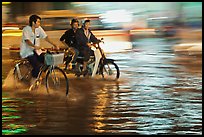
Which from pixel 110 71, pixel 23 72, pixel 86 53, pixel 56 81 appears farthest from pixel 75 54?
pixel 56 81

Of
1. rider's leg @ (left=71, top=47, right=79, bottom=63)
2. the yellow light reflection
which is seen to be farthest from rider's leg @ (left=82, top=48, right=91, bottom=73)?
the yellow light reflection

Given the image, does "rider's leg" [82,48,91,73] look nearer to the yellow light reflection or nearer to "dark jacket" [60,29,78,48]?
"dark jacket" [60,29,78,48]

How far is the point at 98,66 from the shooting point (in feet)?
45.2

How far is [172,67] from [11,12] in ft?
64.0

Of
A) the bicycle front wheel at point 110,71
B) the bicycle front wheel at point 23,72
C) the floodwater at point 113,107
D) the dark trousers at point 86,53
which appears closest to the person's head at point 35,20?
the bicycle front wheel at point 23,72

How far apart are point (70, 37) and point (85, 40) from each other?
0.42m

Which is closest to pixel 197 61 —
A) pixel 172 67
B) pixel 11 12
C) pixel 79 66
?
pixel 172 67

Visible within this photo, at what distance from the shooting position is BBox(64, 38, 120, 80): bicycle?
13594mm

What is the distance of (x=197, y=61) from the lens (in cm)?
1912

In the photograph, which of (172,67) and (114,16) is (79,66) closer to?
(172,67)

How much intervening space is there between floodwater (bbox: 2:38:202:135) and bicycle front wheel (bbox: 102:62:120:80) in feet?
0.73

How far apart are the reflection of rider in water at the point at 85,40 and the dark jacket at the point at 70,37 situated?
157 mm

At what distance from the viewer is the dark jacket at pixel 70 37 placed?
1366 centimetres

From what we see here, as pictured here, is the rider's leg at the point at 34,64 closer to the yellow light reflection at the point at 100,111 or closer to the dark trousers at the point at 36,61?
the dark trousers at the point at 36,61
